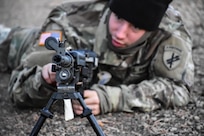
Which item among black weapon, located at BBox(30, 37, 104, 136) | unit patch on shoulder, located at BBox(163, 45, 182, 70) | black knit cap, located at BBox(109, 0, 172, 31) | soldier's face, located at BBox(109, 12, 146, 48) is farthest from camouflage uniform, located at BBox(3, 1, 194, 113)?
black weapon, located at BBox(30, 37, 104, 136)

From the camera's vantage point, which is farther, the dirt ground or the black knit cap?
the black knit cap

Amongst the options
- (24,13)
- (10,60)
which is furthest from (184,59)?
(24,13)

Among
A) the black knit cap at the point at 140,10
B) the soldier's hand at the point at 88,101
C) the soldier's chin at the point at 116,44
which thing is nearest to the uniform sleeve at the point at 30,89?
the soldier's hand at the point at 88,101

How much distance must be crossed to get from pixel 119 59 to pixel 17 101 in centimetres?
76

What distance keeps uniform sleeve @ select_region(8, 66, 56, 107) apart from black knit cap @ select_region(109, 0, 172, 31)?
25.9 inches

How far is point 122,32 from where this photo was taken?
8.59 ft

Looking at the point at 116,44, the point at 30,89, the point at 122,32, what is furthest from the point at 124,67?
the point at 30,89

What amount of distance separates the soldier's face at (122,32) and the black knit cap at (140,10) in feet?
0.12

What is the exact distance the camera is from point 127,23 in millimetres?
2654

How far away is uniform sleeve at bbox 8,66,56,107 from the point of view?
8.17ft

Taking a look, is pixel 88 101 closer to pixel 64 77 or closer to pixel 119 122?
pixel 119 122

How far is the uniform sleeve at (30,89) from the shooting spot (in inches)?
98.0

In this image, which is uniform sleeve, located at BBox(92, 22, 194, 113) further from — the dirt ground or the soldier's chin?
the soldier's chin

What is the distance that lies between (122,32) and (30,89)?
69cm
